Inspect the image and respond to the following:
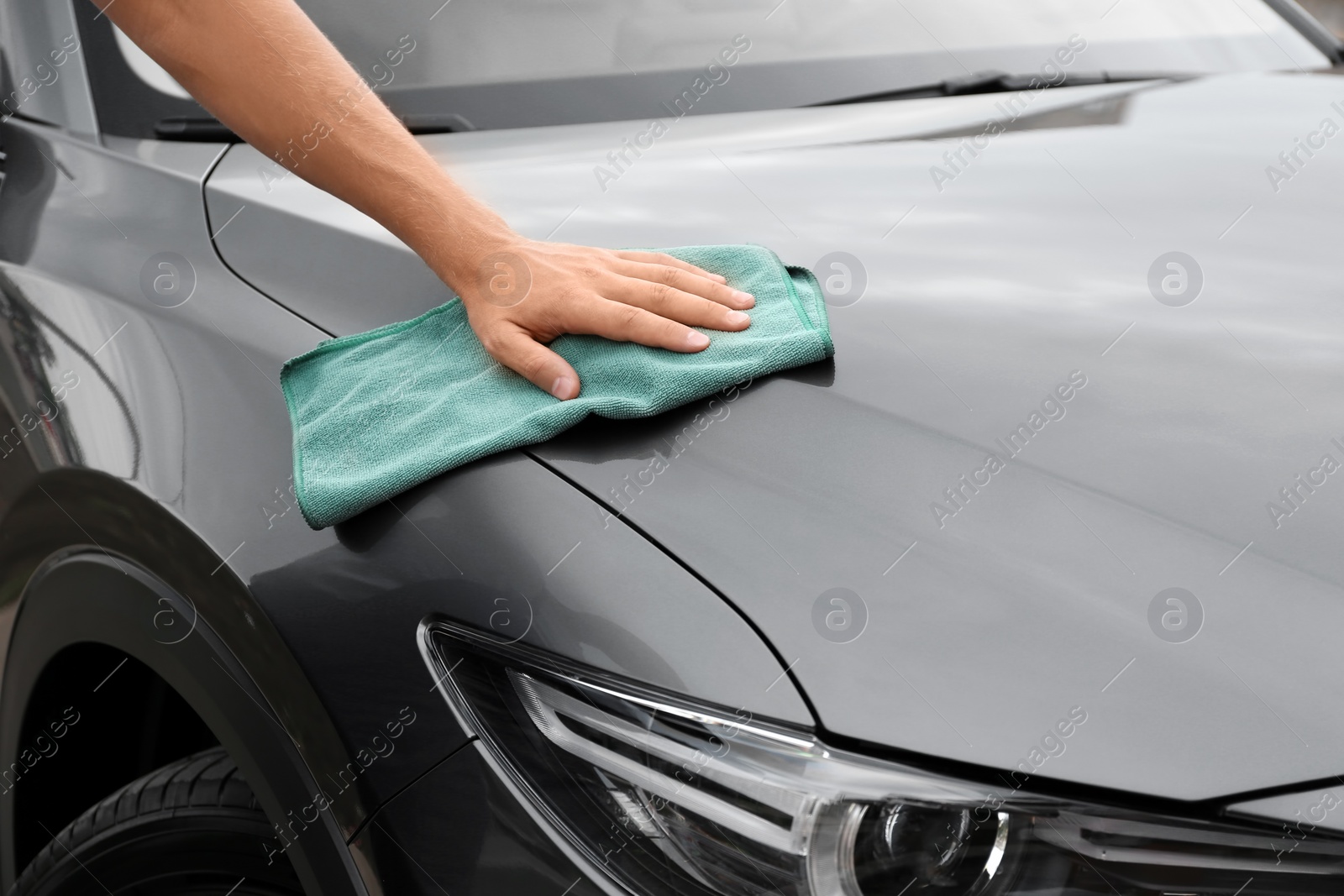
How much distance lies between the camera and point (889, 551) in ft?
2.74

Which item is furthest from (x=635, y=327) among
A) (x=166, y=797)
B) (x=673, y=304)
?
(x=166, y=797)

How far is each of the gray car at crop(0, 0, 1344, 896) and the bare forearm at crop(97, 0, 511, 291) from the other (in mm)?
62

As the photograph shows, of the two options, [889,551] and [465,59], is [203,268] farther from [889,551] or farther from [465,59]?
[889,551]

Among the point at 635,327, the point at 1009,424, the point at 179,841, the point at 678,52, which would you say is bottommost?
the point at 179,841

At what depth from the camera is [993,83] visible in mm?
1725

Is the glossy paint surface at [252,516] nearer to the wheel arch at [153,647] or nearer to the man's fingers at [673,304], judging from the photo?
→ the wheel arch at [153,647]

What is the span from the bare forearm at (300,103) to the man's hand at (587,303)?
8 cm

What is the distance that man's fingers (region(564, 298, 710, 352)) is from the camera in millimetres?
1088

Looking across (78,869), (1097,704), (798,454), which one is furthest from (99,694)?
(1097,704)

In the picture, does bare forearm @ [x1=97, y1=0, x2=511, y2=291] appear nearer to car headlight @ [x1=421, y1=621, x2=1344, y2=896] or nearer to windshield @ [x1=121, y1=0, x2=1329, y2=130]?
windshield @ [x1=121, y1=0, x2=1329, y2=130]

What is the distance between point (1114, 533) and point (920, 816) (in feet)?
0.87

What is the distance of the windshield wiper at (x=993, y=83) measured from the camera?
167cm

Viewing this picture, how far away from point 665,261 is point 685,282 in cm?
4

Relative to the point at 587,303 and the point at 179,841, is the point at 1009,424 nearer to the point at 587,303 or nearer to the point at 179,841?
the point at 587,303
